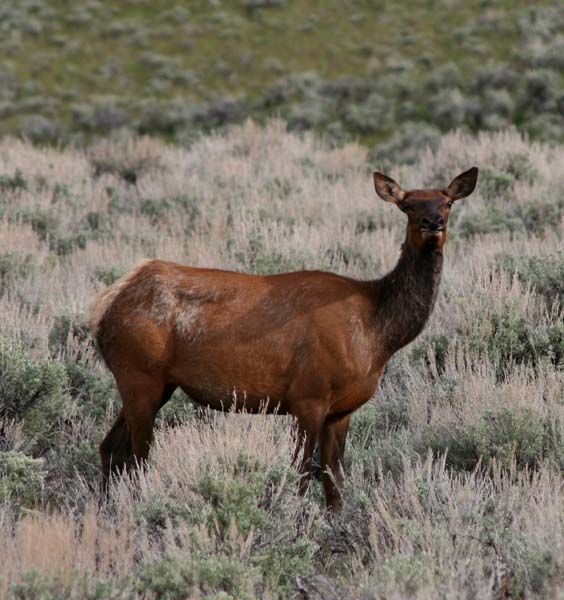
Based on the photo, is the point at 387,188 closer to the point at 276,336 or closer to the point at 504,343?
the point at 276,336

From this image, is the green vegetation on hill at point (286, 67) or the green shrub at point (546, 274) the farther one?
the green vegetation on hill at point (286, 67)

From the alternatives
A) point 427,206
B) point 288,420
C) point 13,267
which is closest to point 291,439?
point 288,420

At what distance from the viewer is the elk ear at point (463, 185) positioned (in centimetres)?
613

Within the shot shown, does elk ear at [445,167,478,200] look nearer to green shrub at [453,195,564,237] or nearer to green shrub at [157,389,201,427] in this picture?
green shrub at [157,389,201,427]

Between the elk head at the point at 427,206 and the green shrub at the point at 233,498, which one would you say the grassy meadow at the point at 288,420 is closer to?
the green shrub at the point at 233,498

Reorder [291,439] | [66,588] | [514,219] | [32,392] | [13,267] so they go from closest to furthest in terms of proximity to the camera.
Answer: [66,588]
[291,439]
[32,392]
[13,267]
[514,219]

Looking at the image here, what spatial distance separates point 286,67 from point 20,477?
87.9ft

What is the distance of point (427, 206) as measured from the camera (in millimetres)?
5754

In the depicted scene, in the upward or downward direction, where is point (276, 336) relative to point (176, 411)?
upward

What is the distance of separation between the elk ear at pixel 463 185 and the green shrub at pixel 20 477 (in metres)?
3.08

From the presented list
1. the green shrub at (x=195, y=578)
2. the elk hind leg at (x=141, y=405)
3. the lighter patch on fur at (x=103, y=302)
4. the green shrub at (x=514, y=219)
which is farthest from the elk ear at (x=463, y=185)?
the green shrub at (x=514, y=219)

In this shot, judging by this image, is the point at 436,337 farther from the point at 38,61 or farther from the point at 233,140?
the point at 38,61

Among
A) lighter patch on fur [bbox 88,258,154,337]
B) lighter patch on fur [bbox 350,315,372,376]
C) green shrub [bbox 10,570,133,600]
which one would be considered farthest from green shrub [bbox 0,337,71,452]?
green shrub [bbox 10,570,133,600]

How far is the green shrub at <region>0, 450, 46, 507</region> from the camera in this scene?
5.67m
